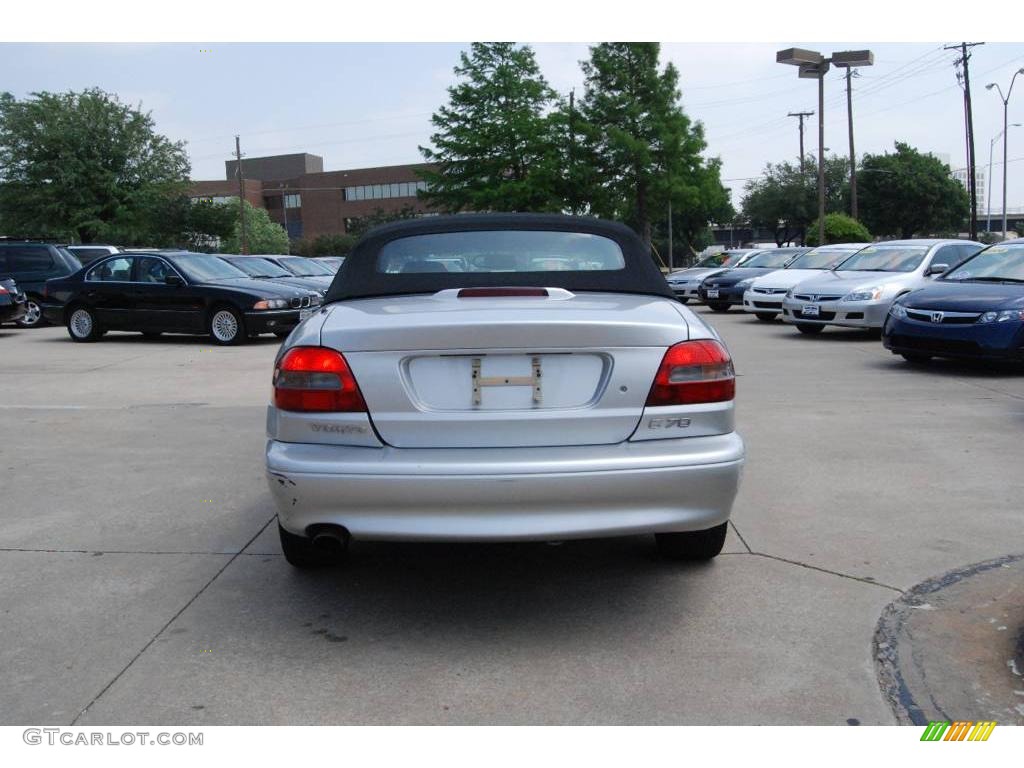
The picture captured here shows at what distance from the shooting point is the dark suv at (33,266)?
19750 mm

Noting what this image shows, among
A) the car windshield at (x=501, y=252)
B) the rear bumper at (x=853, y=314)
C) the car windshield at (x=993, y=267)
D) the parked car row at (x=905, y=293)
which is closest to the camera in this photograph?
the car windshield at (x=501, y=252)

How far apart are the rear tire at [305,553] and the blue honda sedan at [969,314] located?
26.5 feet

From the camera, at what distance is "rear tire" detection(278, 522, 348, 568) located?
13.7ft

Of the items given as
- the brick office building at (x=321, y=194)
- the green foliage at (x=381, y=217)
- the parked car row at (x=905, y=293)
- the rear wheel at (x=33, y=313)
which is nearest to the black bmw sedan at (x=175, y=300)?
the rear wheel at (x=33, y=313)

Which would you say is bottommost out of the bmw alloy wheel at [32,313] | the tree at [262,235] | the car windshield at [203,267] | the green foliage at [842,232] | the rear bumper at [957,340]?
the rear bumper at [957,340]

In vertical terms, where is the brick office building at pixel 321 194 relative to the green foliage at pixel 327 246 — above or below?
above

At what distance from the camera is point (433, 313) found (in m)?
3.64

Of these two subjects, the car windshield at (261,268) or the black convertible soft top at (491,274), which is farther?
the car windshield at (261,268)

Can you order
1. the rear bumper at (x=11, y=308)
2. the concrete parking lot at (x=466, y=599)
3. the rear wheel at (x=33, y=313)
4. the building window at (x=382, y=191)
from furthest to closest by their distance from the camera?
the building window at (x=382, y=191)
the rear wheel at (x=33, y=313)
the rear bumper at (x=11, y=308)
the concrete parking lot at (x=466, y=599)

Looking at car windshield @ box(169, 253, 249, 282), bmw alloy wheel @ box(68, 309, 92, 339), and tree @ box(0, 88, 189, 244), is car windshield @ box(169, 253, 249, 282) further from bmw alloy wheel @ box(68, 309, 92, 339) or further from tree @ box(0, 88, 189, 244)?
tree @ box(0, 88, 189, 244)

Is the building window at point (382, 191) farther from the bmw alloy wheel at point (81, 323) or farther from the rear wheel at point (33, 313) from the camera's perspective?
the bmw alloy wheel at point (81, 323)

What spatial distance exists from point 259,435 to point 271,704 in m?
4.64

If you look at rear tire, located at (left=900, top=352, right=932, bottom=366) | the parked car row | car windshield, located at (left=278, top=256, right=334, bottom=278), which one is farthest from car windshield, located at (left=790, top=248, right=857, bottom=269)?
car windshield, located at (left=278, top=256, right=334, bottom=278)
